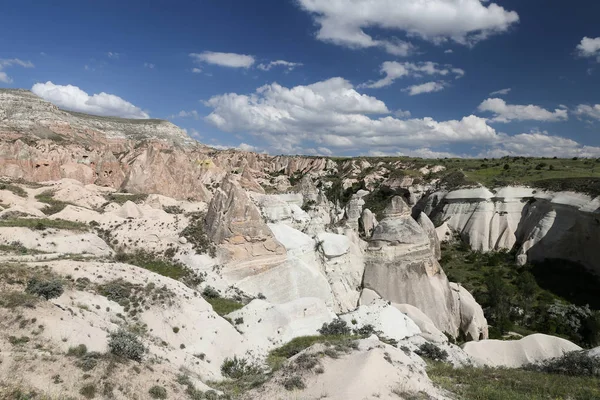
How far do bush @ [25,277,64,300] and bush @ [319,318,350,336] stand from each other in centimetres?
1105

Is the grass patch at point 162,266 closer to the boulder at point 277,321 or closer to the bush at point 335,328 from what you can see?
the boulder at point 277,321

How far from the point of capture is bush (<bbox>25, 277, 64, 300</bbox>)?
1143cm

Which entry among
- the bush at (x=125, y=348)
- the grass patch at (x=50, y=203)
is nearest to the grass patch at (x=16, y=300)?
the bush at (x=125, y=348)

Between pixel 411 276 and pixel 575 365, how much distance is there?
38.9ft

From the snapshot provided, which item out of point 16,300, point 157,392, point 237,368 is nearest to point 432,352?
point 237,368

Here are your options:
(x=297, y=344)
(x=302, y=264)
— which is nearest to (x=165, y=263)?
(x=302, y=264)

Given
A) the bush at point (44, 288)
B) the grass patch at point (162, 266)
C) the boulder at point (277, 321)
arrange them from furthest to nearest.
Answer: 1. the grass patch at point (162, 266)
2. the boulder at point (277, 321)
3. the bush at point (44, 288)

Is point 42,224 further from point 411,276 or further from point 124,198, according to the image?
point 411,276

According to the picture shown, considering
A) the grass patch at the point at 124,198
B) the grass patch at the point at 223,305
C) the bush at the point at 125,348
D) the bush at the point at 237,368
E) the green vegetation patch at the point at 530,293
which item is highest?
the grass patch at the point at 124,198

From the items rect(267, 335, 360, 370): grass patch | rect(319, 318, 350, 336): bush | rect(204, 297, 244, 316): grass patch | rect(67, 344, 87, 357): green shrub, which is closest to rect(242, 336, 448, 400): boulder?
rect(267, 335, 360, 370): grass patch

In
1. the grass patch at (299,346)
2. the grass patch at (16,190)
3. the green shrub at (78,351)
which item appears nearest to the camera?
the green shrub at (78,351)

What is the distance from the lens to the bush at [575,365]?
586 inches

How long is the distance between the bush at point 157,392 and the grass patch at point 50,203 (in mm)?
24628

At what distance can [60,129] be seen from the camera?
109062mm
